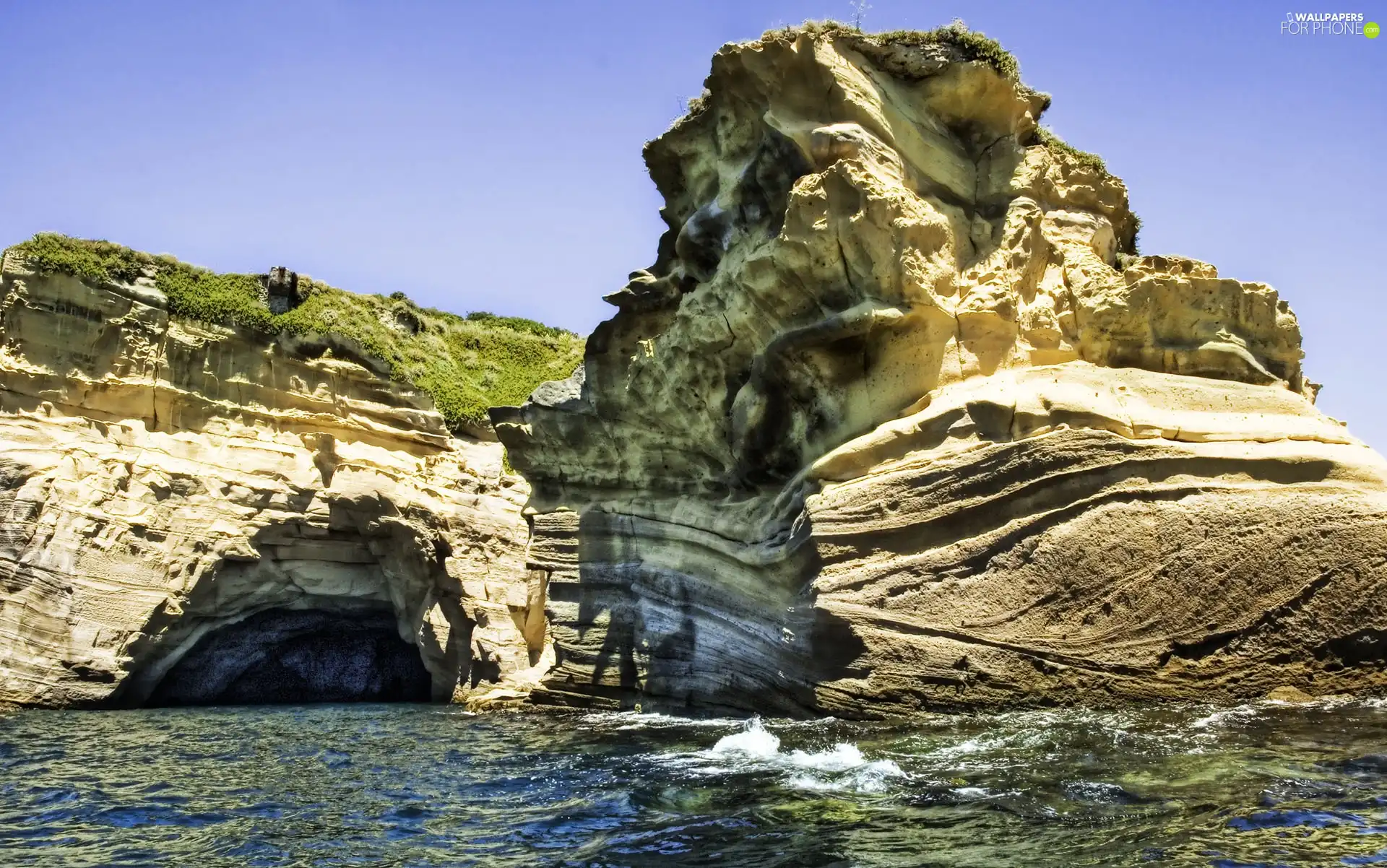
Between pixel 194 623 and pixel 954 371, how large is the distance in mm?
20589

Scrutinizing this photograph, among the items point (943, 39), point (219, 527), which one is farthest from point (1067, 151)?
point (219, 527)

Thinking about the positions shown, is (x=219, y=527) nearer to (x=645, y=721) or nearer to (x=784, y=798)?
(x=645, y=721)

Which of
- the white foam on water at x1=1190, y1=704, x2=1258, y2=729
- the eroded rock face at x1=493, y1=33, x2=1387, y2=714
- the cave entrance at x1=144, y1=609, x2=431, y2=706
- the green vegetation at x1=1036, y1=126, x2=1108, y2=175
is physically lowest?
the cave entrance at x1=144, y1=609, x2=431, y2=706

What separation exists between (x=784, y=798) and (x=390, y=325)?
26.9 meters

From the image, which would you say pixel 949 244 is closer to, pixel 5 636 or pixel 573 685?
pixel 573 685

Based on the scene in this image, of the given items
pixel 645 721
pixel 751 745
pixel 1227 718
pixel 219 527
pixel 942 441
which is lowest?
pixel 645 721

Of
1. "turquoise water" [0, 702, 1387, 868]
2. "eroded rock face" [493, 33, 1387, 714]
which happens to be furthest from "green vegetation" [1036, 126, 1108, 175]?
"turquoise water" [0, 702, 1387, 868]

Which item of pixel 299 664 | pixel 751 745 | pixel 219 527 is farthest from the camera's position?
pixel 299 664

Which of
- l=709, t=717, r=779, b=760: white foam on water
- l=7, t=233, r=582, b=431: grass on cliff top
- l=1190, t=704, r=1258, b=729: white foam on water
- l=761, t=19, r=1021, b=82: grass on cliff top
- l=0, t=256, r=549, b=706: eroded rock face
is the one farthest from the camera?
l=7, t=233, r=582, b=431: grass on cliff top

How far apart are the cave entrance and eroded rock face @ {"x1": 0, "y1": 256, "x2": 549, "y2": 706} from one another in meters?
0.06

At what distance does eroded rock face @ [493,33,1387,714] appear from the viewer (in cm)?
1287

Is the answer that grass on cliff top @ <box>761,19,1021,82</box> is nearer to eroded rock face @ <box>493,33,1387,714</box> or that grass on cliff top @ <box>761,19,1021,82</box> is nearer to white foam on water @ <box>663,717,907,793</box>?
eroded rock face @ <box>493,33,1387,714</box>

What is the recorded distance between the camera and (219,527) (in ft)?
88.1

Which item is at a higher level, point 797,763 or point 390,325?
point 390,325
